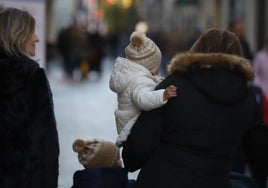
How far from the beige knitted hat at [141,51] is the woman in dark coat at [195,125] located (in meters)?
0.23

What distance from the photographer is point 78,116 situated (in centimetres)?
1569

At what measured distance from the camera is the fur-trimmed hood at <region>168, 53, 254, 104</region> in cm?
395

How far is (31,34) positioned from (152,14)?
7450 centimetres

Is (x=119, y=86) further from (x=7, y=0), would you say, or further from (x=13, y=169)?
(x=7, y=0)

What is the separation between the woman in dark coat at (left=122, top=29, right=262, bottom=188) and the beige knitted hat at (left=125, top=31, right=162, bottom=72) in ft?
0.75

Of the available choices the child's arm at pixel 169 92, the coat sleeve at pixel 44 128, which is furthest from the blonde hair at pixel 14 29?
the child's arm at pixel 169 92

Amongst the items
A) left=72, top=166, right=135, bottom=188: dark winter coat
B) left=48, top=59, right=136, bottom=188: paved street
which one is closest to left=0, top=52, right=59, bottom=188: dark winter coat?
left=72, top=166, right=135, bottom=188: dark winter coat

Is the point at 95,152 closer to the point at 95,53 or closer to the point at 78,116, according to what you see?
the point at 78,116

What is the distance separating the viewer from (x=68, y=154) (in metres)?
10.5

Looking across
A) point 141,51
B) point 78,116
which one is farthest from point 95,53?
point 141,51

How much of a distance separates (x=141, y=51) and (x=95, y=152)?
0.62 meters

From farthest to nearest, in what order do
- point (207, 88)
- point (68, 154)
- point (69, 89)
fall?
point (69, 89) < point (68, 154) < point (207, 88)

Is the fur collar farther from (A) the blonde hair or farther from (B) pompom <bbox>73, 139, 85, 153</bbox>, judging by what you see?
(A) the blonde hair

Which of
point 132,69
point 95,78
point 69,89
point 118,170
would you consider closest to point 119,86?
point 132,69
